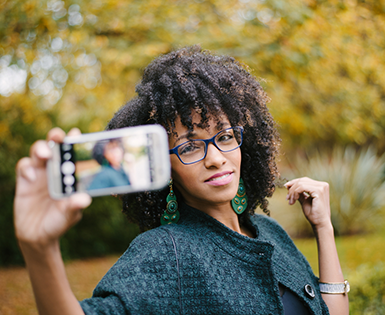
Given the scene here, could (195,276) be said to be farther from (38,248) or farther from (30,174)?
(30,174)

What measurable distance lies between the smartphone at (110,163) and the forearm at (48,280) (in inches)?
6.4

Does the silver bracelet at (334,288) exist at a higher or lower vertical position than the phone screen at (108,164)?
lower

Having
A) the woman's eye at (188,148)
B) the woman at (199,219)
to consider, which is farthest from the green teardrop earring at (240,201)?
the woman's eye at (188,148)

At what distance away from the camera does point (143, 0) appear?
4.95 metres

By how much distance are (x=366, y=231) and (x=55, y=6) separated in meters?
7.82

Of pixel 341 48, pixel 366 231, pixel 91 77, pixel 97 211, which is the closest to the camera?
pixel 341 48

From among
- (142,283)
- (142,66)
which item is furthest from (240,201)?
(142,66)

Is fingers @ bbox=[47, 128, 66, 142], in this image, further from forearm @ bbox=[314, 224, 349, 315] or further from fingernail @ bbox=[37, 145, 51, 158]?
forearm @ bbox=[314, 224, 349, 315]

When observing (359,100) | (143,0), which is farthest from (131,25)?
(359,100)

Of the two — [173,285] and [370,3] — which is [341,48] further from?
[173,285]

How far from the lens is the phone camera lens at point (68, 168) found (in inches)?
38.9

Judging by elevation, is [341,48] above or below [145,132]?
above

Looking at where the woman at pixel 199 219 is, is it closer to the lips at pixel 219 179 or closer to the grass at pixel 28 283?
the lips at pixel 219 179

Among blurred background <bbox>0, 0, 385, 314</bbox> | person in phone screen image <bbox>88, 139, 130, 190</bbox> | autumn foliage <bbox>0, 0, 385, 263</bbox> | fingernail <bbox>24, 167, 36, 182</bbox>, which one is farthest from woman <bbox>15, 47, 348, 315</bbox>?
autumn foliage <bbox>0, 0, 385, 263</bbox>
